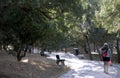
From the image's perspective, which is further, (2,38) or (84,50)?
(84,50)

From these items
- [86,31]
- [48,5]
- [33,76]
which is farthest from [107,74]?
[86,31]

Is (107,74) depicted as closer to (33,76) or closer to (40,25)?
(33,76)

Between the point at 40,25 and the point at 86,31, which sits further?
the point at 86,31

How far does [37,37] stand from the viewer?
13141 millimetres

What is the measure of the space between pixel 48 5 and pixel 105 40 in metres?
20.9

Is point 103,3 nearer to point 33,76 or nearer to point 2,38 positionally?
point 33,76

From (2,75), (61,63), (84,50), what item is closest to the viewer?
(2,75)

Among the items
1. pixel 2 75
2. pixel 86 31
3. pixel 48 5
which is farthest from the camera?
pixel 86 31

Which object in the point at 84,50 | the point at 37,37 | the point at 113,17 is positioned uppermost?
the point at 113,17

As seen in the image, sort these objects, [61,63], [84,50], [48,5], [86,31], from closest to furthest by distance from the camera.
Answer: [48,5] → [61,63] → [86,31] → [84,50]

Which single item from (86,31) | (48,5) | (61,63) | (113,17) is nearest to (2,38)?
(48,5)

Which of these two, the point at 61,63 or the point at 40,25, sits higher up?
the point at 40,25

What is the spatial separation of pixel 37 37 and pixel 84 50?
101ft

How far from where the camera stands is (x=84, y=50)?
43.3 metres
